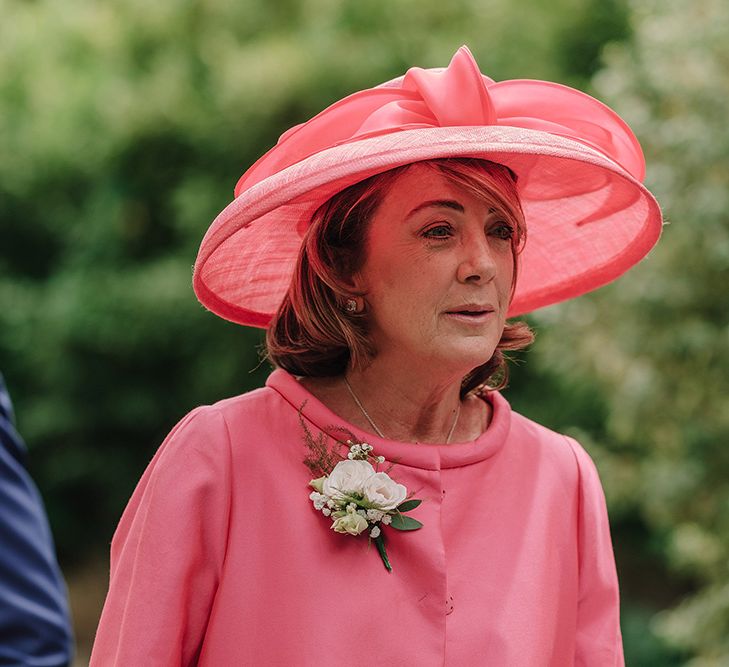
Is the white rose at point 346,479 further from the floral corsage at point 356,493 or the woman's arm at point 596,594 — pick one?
the woman's arm at point 596,594

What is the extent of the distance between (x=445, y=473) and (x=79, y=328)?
21.0 ft

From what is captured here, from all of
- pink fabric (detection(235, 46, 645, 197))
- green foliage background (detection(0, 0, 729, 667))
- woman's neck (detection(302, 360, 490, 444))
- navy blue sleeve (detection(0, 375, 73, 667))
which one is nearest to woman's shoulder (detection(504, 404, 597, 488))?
woman's neck (detection(302, 360, 490, 444))

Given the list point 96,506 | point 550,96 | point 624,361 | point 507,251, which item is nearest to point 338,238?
point 507,251

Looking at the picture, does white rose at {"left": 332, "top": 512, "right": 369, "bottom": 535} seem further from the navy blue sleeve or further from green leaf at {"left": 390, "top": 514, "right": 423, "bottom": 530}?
the navy blue sleeve

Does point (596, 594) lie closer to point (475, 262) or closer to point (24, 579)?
point (475, 262)

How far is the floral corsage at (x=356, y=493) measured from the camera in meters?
1.91

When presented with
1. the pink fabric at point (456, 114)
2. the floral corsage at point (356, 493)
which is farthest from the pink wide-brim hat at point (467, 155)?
the floral corsage at point (356, 493)

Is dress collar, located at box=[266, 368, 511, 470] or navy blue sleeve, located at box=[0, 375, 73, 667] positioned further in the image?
navy blue sleeve, located at box=[0, 375, 73, 667]

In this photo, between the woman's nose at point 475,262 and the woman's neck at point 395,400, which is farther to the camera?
the woman's neck at point 395,400

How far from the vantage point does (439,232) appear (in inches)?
76.4

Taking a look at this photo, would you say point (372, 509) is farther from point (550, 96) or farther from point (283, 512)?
point (550, 96)

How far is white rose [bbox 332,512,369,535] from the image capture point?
1883 millimetres

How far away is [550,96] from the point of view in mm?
2084

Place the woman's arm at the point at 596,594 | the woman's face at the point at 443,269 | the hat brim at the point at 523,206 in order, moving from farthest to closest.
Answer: the woman's arm at the point at 596,594, the woman's face at the point at 443,269, the hat brim at the point at 523,206
